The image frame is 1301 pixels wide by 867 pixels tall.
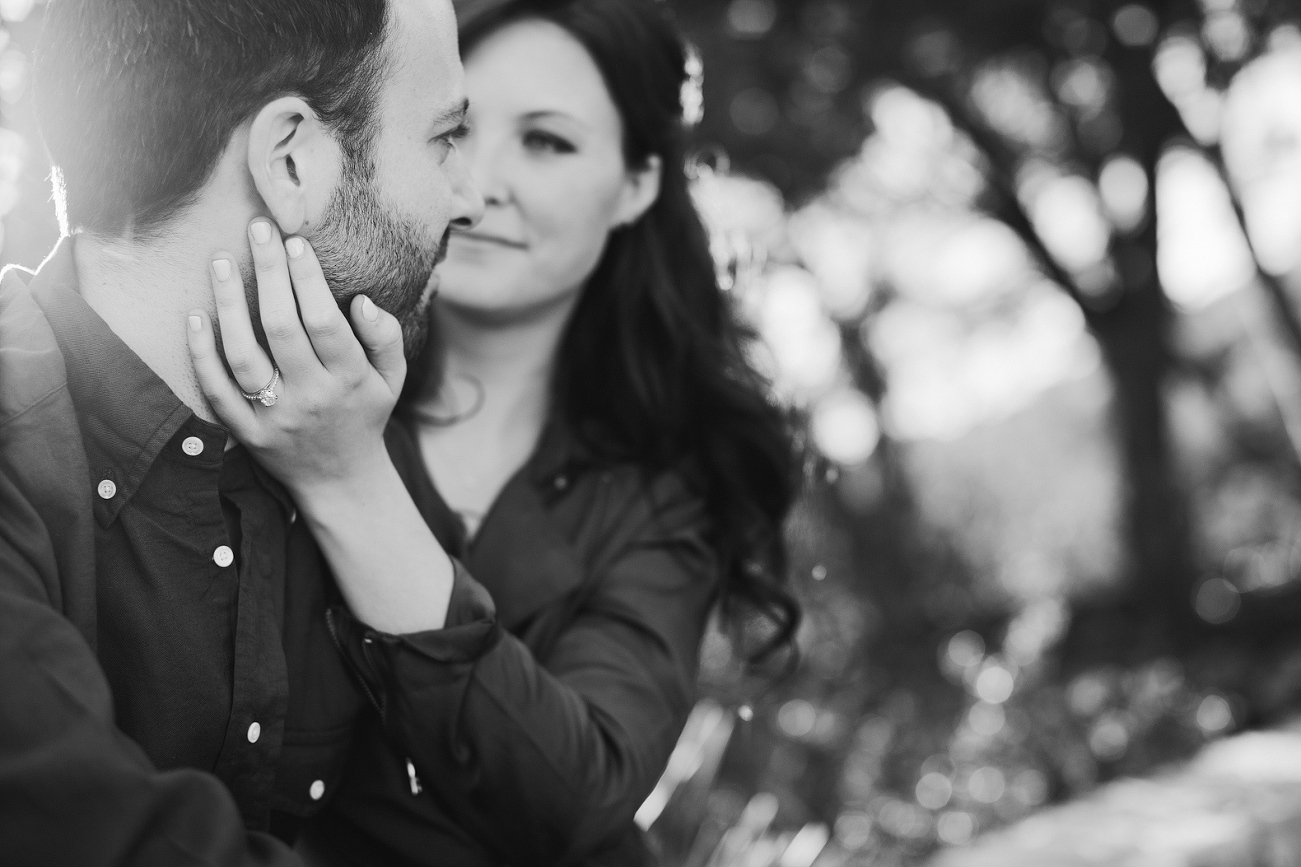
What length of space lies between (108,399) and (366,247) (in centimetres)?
35

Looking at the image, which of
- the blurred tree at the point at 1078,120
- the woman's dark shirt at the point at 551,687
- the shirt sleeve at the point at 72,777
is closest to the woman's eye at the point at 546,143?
the woman's dark shirt at the point at 551,687

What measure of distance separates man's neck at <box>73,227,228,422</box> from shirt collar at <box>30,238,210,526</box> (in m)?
0.03

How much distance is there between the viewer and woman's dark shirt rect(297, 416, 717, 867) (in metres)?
→ 1.64

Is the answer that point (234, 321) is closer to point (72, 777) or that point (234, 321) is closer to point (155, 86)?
point (155, 86)

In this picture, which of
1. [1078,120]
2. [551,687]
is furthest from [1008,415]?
[551,687]

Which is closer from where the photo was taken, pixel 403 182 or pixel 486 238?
pixel 403 182

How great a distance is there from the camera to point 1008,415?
10.2 m

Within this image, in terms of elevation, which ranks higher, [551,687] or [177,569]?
[177,569]

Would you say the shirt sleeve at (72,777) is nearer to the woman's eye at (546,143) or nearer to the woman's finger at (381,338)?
the woman's finger at (381,338)

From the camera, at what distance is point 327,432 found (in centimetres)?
148

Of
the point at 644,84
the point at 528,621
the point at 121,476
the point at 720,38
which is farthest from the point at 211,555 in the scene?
the point at 720,38

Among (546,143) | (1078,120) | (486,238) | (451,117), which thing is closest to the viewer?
(451,117)

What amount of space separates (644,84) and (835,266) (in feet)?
20.4

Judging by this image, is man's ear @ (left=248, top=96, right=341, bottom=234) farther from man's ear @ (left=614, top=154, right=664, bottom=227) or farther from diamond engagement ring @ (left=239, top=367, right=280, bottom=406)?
man's ear @ (left=614, top=154, right=664, bottom=227)
